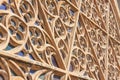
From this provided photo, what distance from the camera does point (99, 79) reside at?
324 cm

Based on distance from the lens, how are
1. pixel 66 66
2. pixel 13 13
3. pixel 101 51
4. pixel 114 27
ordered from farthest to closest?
pixel 114 27 → pixel 101 51 → pixel 66 66 → pixel 13 13

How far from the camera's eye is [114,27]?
13.4 ft

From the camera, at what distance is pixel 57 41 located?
264 cm

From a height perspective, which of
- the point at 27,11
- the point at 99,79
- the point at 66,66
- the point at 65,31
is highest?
the point at 27,11

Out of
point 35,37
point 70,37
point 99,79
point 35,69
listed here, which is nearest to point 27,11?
point 35,37

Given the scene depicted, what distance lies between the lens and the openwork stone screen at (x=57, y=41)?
7.12 ft

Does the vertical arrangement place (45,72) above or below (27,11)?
below

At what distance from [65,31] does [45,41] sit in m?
0.36

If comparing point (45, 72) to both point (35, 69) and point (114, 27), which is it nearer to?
point (35, 69)

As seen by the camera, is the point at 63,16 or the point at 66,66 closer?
the point at 66,66

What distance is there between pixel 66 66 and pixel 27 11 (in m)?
0.52

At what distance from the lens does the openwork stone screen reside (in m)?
2.17

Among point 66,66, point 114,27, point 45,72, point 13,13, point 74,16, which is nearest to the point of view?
point 13,13

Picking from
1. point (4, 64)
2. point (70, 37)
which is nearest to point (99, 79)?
point (70, 37)
